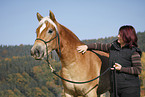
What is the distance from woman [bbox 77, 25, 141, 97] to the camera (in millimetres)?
2982

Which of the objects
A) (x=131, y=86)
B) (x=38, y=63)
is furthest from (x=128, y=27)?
(x=38, y=63)

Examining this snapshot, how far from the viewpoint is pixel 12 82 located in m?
80.3

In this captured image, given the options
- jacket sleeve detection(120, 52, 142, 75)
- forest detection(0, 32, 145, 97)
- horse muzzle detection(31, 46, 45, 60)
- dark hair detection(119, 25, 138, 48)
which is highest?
dark hair detection(119, 25, 138, 48)

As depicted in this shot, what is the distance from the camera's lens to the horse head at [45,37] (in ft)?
10.7

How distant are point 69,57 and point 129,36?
138 centimetres

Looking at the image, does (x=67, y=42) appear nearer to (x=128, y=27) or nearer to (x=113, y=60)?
(x=113, y=60)

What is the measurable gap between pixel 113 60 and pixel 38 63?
95875 mm

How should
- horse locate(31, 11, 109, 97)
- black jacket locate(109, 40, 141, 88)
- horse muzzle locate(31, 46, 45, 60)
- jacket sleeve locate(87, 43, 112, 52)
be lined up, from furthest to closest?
1. jacket sleeve locate(87, 43, 112, 52)
2. horse locate(31, 11, 109, 97)
3. horse muzzle locate(31, 46, 45, 60)
4. black jacket locate(109, 40, 141, 88)

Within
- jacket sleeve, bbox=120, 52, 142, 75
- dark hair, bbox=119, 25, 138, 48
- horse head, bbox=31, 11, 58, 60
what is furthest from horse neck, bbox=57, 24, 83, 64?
jacket sleeve, bbox=120, 52, 142, 75

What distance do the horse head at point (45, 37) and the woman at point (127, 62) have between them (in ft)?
4.17

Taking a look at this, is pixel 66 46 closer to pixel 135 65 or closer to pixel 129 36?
pixel 129 36

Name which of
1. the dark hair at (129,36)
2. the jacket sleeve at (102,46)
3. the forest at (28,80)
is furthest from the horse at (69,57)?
the forest at (28,80)

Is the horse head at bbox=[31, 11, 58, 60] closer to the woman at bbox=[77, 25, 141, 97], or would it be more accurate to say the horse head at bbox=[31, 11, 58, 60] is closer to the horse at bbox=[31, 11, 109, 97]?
the horse at bbox=[31, 11, 109, 97]

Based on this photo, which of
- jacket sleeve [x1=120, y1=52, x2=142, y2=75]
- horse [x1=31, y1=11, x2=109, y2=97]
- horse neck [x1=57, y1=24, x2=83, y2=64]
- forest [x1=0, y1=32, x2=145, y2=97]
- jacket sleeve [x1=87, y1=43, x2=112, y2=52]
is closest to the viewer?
jacket sleeve [x1=120, y1=52, x2=142, y2=75]
